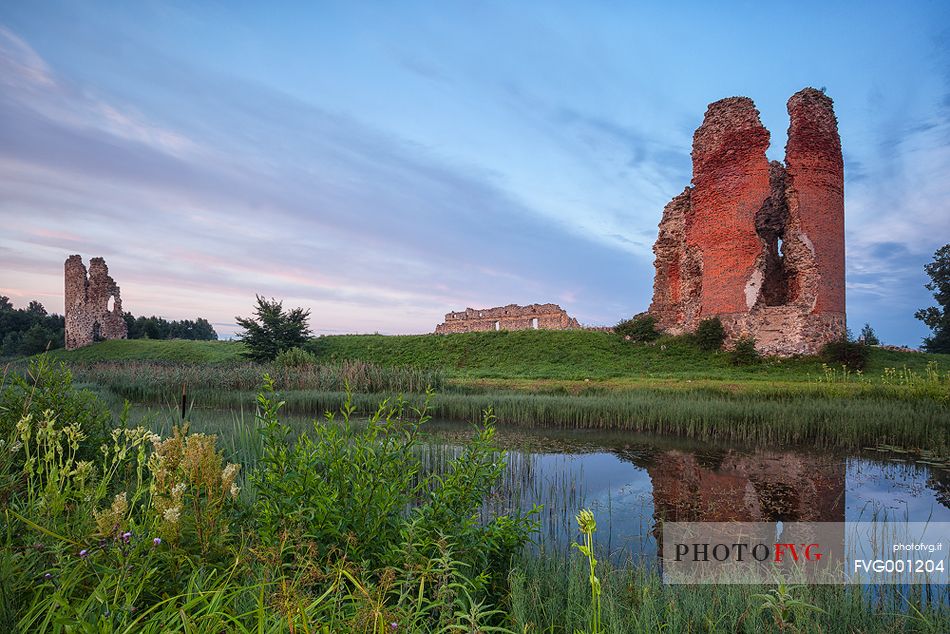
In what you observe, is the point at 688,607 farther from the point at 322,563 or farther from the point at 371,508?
the point at 322,563

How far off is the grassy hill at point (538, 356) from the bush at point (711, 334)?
0.60 m

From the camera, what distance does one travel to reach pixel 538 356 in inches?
1003

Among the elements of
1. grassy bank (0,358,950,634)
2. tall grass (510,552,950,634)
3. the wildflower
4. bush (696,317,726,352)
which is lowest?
tall grass (510,552,950,634)

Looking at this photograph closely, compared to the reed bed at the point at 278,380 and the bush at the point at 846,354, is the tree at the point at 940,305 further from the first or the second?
the reed bed at the point at 278,380

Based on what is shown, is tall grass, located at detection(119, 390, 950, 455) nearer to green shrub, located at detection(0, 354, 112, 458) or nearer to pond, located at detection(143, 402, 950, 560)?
pond, located at detection(143, 402, 950, 560)

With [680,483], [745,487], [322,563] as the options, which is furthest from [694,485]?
[322,563]

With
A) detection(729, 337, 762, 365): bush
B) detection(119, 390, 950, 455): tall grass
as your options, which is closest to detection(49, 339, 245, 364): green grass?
detection(119, 390, 950, 455): tall grass

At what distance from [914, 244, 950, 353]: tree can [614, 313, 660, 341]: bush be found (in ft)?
75.3

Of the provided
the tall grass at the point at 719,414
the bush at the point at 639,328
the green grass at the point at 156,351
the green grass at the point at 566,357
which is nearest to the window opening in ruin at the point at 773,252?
the green grass at the point at 566,357

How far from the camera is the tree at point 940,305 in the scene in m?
32.9

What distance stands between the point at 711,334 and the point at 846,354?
519 centimetres

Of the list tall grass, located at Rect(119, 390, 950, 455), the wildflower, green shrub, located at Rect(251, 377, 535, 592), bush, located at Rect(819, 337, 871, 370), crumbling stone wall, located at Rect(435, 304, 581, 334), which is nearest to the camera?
the wildflower

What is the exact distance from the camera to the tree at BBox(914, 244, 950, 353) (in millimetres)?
32938

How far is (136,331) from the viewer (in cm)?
4522
